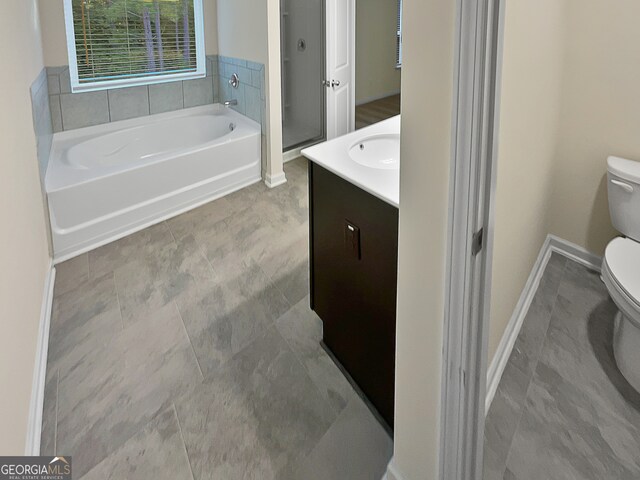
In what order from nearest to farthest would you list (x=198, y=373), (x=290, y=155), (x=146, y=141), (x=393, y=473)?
(x=393, y=473)
(x=198, y=373)
(x=146, y=141)
(x=290, y=155)

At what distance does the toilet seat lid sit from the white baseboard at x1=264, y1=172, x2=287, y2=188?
2.55 m

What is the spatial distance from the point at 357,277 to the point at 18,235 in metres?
1.24

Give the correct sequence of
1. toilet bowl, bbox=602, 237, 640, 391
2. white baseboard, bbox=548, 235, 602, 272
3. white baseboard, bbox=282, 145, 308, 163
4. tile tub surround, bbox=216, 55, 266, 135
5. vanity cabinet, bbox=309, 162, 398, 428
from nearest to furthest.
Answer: vanity cabinet, bbox=309, 162, 398, 428 < toilet bowl, bbox=602, 237, 640, 391 < white baseboard, bbox=548, 235, 602, 272 < tile tub surround, bbox=216, 55, 266, 135 < white baseboard, bbox=282, 145, 308, 163

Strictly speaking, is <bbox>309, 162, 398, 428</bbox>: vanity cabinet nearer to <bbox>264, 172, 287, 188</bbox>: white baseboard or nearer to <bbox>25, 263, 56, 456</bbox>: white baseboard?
<bbox>25, 263, 56, 456</bbox>: white baseboard

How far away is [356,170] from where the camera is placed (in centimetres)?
149

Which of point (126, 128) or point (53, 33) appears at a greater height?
point (53, 33)

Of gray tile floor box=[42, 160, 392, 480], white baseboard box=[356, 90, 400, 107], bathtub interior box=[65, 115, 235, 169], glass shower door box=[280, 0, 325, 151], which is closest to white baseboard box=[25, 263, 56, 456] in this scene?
gray tile floor box=[42, 160, 392, 480]

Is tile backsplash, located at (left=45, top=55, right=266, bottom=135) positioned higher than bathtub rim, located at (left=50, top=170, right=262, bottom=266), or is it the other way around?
tile backsplash, located at (left=45, top=55, right=266, bottom=135)

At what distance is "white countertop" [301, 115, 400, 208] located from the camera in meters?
1.32

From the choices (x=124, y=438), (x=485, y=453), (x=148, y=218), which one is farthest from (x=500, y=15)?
(x=148, y=218)

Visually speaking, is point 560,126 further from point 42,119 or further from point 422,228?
point 42,119

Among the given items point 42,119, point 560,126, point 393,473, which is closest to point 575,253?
point 560,126

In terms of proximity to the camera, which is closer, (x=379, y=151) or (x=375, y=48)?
(x=379, y=151)

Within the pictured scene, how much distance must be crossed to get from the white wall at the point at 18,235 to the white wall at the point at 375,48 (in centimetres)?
490
